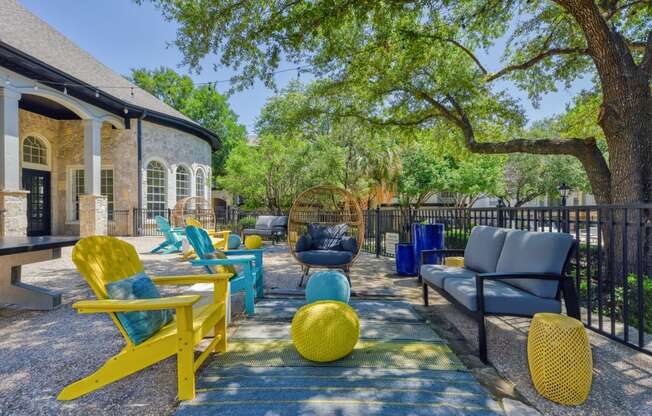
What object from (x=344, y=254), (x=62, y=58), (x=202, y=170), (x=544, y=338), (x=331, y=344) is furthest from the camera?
(x=202, y=170)

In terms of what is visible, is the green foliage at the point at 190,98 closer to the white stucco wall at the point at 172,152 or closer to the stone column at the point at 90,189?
the white stucco wall at the point at 172,152

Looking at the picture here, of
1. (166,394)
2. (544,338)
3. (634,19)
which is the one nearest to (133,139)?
(166,394)

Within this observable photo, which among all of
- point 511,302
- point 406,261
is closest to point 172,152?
point 406,261

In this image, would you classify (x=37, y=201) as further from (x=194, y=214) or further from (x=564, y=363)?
(x=564, y=363)

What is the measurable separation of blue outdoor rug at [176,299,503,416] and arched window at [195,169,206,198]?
13830 mm

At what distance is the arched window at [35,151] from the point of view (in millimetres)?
11672

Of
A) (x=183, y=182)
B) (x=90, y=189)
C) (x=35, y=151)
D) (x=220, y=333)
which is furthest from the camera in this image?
(x=183, y=182)

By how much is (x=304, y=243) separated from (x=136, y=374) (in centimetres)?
338

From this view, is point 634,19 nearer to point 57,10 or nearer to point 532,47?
A: point 532,47

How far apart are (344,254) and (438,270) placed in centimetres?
169

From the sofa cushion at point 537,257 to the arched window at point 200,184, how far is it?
14.9 meters

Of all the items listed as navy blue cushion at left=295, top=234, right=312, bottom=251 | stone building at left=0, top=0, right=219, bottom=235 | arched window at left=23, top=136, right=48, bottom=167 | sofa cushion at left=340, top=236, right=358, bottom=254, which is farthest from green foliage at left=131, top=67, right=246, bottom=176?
sofa cushion at left=340, top=236, right=358, bottom=254

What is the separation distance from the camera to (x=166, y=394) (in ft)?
7.17

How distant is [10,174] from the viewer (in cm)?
794
